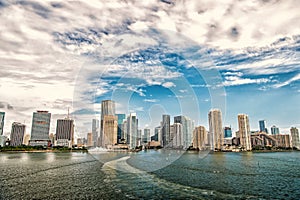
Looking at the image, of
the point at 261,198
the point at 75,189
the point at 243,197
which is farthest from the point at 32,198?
the point at 261,198

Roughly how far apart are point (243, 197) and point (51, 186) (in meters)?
29.7

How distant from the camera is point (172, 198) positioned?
2955cm

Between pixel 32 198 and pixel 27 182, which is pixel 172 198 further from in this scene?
pixel 27 182

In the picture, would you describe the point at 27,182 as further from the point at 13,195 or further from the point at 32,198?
the point at 32,198

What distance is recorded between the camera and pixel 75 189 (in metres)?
35.4

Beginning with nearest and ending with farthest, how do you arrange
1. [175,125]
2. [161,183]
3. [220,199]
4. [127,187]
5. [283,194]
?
[220,199] → [283,194] → [127,187] → [161,183] → [175,125]

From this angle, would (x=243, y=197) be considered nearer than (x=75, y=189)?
Yes

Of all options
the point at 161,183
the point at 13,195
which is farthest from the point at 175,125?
the point at 13,195

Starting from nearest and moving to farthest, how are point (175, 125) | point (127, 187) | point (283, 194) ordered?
point (283, 194), point (127, 187), point (175, 125)

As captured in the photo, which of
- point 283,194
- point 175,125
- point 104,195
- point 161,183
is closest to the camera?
point 104,195

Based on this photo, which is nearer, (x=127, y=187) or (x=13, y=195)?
(x=13, y=195)

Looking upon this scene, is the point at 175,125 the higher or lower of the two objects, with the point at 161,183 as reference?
higher

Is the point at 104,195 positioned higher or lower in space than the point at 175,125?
lower

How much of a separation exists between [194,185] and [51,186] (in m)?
23.9
